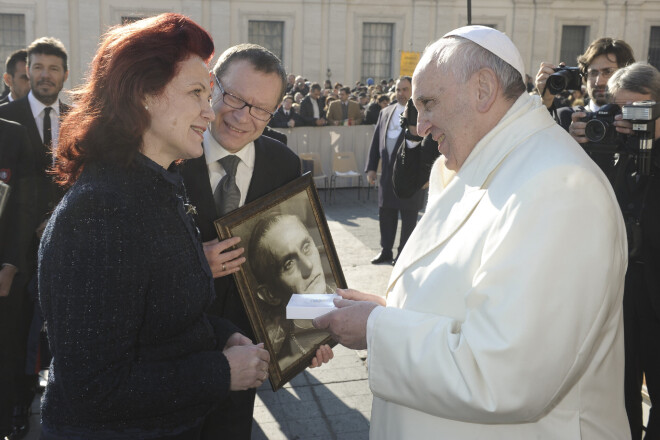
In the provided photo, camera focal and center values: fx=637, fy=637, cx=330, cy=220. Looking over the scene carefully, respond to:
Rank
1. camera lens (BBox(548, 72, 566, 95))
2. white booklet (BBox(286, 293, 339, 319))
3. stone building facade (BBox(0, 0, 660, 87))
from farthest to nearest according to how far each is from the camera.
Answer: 1. stone building facade (BBox(0, 0, 660, 87))
2. camera lens (BBox(548, 72, 566, 95))
3. white booklet (BBox(286, 293, 339, 319))

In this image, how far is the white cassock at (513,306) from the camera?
5.11 ft

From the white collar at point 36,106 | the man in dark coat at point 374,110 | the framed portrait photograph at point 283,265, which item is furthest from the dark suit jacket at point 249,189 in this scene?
the man in dark coat at point 374,110

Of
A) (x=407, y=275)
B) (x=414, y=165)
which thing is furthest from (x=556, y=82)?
(x=407, y=275)

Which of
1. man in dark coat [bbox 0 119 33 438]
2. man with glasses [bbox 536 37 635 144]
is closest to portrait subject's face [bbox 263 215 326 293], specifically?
man in dark coat [bbox 0 119 33 438]

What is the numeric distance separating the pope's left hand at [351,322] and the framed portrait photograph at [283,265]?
1.83 ft

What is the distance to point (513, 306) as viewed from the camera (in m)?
1.56

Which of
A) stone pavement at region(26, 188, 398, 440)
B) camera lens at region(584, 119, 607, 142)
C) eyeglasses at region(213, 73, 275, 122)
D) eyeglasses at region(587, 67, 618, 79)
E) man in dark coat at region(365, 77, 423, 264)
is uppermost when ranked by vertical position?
eyeglasses at region(587, 67, 618, 79)

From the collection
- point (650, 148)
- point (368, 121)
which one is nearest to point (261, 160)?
point (650, 148)

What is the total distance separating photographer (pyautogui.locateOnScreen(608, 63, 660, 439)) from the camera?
3189mm

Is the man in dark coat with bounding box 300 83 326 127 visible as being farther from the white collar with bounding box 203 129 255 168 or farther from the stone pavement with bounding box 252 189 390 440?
the white collar with bounding box 203 129 255 168

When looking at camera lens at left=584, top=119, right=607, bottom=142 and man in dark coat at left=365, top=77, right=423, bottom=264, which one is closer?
camera lens at left=584, top=119, right=607, bottom=142

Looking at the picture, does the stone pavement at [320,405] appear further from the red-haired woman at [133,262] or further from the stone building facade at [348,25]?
the stone building facade at [348,25]

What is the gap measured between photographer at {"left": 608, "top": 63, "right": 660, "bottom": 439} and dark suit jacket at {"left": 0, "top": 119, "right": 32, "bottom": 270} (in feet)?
10.6

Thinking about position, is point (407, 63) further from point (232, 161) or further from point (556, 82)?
point (232, 161)
